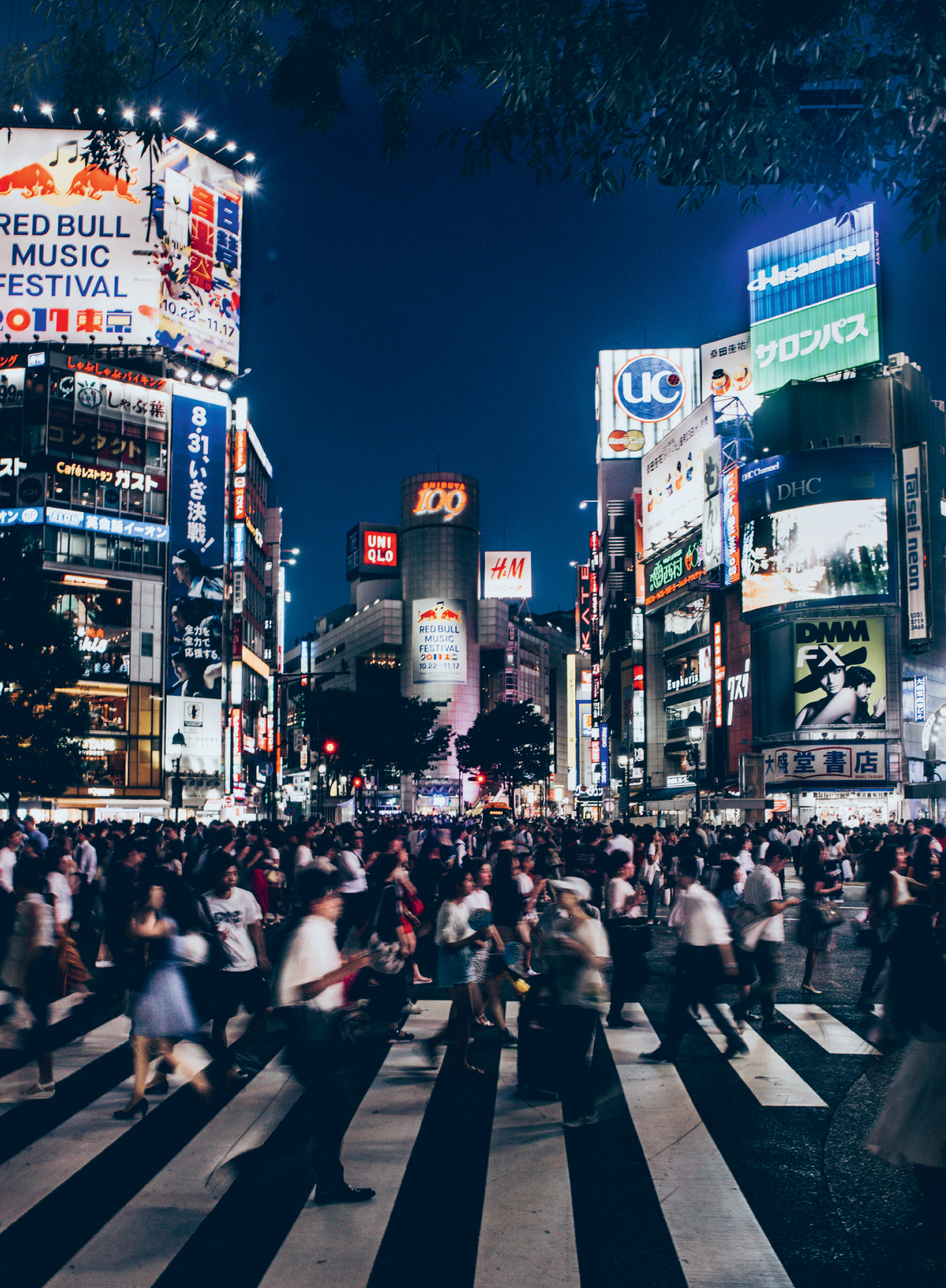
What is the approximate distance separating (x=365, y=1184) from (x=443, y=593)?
15017 centimetres

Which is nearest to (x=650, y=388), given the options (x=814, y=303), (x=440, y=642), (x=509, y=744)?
(x=814, y=303)

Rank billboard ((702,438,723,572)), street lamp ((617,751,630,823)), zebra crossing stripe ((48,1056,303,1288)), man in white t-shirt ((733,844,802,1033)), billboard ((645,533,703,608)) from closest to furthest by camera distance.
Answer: zebra crossing stripe ((48,1056,303,1288)) → man in white t-shirt ((733,844,802,1033)) → billboard ((702,438,723,572)) → billboard ((645,533,703,608)) → street lamp ((617,751,630,823))

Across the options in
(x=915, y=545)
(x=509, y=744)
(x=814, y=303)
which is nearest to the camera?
(x=915, y=545)

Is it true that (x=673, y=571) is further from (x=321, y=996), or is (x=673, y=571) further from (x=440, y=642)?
(x=321, y=996)

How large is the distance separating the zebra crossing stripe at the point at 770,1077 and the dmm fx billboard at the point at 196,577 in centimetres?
5405

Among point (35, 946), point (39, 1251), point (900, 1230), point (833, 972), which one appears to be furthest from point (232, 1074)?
point (833, 972)

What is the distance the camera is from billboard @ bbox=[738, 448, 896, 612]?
60.8 meters

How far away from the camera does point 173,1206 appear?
19.5ft

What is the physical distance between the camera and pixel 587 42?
5707 mm

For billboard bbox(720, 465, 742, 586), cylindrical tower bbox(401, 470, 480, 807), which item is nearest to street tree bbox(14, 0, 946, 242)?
billboard bbox(720, 465, 742, 586)

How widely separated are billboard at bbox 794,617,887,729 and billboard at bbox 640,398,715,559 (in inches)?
700

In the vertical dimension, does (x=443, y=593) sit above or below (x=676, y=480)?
above

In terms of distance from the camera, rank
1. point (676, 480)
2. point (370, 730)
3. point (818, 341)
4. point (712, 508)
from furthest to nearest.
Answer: point (676, 480) → point (370, 730) → point (712, 508) → point (818, 341)

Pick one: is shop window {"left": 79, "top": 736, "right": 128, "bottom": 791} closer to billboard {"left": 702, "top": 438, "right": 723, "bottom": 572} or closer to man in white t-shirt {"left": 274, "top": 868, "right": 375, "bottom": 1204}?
billboard {"left": 702, "top": 438, "right": 723, "bottom": 572}
